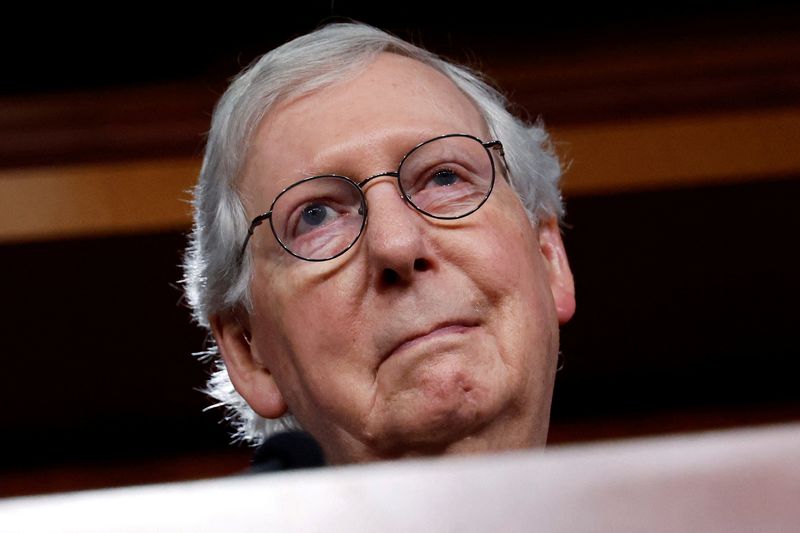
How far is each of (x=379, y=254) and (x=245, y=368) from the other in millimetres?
238

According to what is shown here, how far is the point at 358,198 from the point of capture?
0.91 metres

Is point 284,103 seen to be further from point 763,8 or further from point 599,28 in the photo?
point 763,8

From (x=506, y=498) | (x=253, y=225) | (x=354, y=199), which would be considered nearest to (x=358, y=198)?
(x=354, y=199)

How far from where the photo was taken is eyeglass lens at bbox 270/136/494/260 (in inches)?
35.8

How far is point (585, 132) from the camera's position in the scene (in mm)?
1687

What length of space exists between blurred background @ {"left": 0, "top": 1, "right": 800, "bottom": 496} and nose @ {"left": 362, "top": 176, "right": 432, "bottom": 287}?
2.63 feet

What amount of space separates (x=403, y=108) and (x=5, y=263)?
951mm

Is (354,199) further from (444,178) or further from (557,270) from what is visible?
(557,270)

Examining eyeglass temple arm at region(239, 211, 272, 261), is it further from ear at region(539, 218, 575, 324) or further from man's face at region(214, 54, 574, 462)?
ear at region(539, 218, 575, 324)

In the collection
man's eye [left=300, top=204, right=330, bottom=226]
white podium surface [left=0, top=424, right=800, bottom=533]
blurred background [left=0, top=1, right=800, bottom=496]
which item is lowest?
blurred background [left=0, top=1, right=800, bottom=496]

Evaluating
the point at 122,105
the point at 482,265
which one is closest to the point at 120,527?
the point at 482,265

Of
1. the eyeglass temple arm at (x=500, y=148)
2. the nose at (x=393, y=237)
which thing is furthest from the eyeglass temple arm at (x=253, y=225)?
the eyeglass temple arm at (x=500, y=148)

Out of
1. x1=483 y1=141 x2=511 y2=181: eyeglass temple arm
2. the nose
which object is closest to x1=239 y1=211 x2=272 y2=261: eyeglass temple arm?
the nose

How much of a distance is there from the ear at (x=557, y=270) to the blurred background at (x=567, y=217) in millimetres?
601
